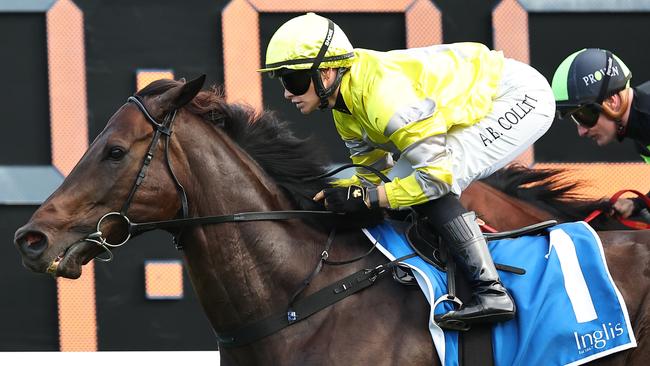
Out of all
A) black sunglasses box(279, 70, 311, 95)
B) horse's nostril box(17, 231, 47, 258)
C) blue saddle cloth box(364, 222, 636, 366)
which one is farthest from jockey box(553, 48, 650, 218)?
horse's nostril box(17, 231, 47, 258)

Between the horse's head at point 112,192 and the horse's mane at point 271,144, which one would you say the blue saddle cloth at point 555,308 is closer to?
the horse's mane at point 271,144

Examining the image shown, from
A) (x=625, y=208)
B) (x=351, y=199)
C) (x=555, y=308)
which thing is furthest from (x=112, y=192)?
(x=625, y=208)

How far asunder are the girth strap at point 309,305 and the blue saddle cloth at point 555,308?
138mm

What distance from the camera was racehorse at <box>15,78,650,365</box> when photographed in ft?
9.78

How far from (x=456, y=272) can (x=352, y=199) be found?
0.40 meters

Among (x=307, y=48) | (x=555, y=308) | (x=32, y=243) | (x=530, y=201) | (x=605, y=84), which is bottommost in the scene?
(x=555, y=308)

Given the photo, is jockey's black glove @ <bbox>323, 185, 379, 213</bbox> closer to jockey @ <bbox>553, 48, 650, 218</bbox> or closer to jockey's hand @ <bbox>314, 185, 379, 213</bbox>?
jockey's hand @ <bbox>314, 185, 379, 213</bbox>

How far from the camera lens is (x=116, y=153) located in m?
3.01

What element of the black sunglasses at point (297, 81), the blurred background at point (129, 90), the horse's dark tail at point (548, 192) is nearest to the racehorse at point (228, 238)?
the black sunglasses at point (297, 81)

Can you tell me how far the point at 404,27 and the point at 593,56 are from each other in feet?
5.23

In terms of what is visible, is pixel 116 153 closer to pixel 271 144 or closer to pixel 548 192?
pixel 271 144

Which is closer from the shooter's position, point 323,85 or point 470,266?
point 470,266

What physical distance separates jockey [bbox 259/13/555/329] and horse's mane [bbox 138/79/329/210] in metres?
0.11

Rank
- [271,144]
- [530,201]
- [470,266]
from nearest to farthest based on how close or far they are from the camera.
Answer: [470,266] → [271,144] → [530,201]
